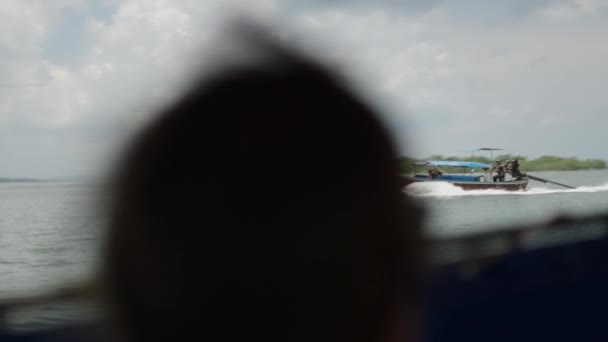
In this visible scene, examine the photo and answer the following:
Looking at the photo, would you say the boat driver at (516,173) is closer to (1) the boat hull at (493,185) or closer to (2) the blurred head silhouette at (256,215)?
(1) the boat hull at (493,185)

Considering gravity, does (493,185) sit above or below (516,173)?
below

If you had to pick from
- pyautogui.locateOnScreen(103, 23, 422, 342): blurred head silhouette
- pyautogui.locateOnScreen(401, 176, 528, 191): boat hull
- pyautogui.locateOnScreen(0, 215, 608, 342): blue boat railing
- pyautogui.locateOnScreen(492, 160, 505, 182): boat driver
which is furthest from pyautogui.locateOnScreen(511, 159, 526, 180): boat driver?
pyautogui.locateOnScreen(103, 23, 422, 342): blurred head silhouette

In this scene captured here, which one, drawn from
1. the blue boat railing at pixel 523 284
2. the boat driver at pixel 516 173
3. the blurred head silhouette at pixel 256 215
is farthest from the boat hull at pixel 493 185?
the blurred head silhouette at pixel 256 215

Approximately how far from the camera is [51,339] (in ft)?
2.95

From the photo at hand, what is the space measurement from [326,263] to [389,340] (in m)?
0.12

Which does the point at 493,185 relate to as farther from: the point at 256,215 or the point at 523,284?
the point at 256,215

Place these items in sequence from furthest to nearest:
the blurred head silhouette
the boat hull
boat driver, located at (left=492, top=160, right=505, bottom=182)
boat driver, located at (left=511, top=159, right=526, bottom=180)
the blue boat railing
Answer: boat driver, located at (left=492, top=160, right=505, bottom=182) < the boat hull < boat driver, located at (left=511, top=159, right=526, bottom=180) < the blue boat railing < the blurred head silhouette

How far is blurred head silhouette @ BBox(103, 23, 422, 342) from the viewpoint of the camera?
466 millimetres

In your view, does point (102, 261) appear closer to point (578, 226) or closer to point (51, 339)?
point (51, 339)

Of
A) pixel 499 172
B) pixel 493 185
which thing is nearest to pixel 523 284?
pixel 493 185

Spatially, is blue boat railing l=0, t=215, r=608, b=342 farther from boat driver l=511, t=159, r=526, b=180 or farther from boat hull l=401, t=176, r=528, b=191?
boat driver l=511, t=159, r=526, b=180

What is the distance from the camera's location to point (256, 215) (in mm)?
477

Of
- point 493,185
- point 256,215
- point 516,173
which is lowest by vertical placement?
point 493,185

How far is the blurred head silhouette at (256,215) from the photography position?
18.3 inches
